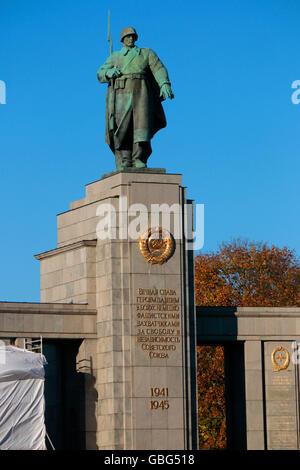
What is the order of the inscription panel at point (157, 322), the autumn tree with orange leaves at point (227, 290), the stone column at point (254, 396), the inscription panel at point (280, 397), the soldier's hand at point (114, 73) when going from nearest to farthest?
the inscription panel at point (157, 322)
the soldier's hand at point (114, 73)
the stone column at point (254, 396)
the inscription panel at point (280, 397)
the autumn tree with orange leaves at point (227, 290)

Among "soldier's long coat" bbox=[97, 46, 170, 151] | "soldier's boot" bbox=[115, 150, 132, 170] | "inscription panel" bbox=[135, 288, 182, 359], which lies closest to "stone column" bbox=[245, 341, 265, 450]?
"inscription panel" bbox=[135, 288, 182, 359]

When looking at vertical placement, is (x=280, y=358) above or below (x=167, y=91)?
below

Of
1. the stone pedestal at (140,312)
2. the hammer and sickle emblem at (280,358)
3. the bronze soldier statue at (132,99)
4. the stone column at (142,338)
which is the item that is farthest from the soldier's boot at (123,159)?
the hammer and sickle emblem at (280,358)

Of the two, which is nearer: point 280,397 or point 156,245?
point 156,245

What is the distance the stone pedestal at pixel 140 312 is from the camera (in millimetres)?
48906

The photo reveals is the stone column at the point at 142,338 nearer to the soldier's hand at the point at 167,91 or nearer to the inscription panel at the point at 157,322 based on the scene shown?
the inscription panel at the point at 157,322

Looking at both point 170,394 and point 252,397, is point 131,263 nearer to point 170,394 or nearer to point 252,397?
point 170,394

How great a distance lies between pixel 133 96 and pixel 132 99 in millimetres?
107

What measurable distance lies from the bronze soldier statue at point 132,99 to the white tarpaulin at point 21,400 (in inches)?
314

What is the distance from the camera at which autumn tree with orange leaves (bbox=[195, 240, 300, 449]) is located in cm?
7544

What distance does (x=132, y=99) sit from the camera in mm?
51219

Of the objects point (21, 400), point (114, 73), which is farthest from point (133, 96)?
point (21, 400)

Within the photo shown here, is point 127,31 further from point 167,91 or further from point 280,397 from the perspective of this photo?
point 280,397
